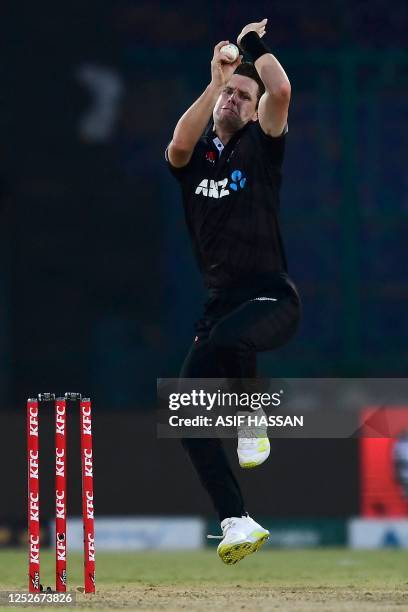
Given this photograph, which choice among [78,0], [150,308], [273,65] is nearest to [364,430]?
[150,308]

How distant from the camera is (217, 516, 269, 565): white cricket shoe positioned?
21.9 feet

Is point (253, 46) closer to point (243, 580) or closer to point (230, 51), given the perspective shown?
point (230, 51)

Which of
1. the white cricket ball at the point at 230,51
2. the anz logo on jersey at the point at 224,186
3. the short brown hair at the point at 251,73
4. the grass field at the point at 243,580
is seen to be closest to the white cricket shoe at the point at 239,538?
the grass field at the point at 243,580

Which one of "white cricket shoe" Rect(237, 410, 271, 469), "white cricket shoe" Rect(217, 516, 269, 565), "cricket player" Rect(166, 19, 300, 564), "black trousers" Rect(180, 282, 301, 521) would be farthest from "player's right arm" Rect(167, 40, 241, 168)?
Result: "white cricket shoe" Rect(217, 516, 269, 565)

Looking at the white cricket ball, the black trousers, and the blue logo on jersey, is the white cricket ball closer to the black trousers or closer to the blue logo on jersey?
the blue logo on jersey

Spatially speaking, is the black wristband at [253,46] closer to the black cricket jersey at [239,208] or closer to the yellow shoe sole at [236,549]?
the black cricket jersey at [239,208]

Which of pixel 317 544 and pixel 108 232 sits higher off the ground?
pixel 108 232

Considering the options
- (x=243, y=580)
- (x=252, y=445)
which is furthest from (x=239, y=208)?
(x=243, y=580)

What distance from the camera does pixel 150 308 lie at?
14.3m

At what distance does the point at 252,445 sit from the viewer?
22.2 ft

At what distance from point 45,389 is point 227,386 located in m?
6.98

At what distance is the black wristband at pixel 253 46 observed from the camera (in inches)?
267

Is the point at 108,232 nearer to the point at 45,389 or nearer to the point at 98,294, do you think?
the point at 98,294

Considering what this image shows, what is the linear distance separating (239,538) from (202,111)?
1.86 metres
